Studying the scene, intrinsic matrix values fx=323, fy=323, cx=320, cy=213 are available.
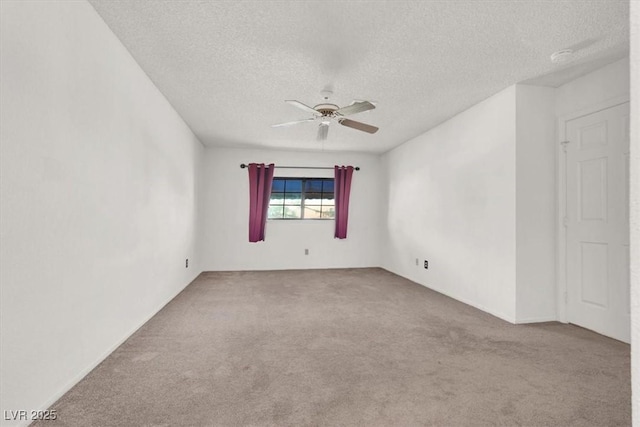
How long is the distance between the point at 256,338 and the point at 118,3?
2.48 m

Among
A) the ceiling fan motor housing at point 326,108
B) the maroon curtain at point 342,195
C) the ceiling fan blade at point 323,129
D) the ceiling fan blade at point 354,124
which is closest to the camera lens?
the ceiling fan motor housing at point 326,108

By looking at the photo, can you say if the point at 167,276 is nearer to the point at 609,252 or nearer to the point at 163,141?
the point at 163,141

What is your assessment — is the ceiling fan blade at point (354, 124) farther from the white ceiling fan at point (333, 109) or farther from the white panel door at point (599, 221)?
the white panel door at point (599, 221)

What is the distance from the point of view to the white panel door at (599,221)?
8.50 feet

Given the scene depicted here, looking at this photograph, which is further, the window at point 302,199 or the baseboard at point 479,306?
the window at point 302,199

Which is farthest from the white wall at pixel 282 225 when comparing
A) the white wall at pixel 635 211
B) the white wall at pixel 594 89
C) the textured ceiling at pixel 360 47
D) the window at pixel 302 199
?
the white wall at pixel 635 211

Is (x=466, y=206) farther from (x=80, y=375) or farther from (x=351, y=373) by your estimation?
(x=80, y=375)

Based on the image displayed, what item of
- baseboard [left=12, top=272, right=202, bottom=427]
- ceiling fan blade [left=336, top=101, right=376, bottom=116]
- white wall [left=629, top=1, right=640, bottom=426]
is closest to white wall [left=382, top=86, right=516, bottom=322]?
ceiling fan blade [left=336, top=101, right=376, bottom=116]

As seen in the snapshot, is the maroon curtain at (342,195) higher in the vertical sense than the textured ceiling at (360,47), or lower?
lower

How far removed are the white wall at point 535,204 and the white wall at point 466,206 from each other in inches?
2.8

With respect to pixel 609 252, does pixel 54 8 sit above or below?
above

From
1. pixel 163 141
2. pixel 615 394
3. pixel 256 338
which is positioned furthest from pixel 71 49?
pixel 615 394

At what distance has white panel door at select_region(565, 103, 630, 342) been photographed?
2.59 meters

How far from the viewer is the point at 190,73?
2871 millimetres
